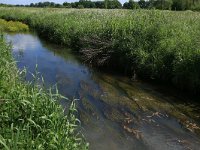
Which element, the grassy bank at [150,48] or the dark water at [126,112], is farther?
the grassy bank at [150,48]

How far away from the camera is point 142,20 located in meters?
17.7

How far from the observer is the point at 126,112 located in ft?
34.0

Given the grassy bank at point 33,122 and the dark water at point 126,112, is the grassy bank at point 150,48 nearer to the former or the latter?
the dark water at point 126,112

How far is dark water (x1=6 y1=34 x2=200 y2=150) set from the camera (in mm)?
8305

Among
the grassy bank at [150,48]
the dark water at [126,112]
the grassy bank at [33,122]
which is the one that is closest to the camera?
the grassy bank at [33,122]

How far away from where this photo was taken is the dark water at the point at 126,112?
8.30 metres

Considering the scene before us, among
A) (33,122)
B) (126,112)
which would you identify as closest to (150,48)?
(126,112)

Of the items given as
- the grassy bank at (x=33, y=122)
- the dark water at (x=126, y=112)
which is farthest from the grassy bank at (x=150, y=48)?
the grassy bank at (x=33, y=122)

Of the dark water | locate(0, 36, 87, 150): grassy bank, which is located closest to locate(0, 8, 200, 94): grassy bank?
the dark water

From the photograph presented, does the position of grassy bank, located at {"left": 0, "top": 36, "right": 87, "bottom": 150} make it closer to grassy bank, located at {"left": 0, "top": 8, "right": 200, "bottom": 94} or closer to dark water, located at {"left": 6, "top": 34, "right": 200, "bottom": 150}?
dark water, located at {"left": 6, "top": 34, "right": 200, "bottom": 150}

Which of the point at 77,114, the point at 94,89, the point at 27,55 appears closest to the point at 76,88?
the point at 94,89

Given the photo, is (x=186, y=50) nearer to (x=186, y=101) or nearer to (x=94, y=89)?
(x=186, y=101)

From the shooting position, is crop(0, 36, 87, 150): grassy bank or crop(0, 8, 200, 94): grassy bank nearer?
crop(0, 36, 87, 150): grassy bank

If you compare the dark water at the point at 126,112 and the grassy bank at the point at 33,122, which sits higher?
the grassy bank at the point at 33,122
